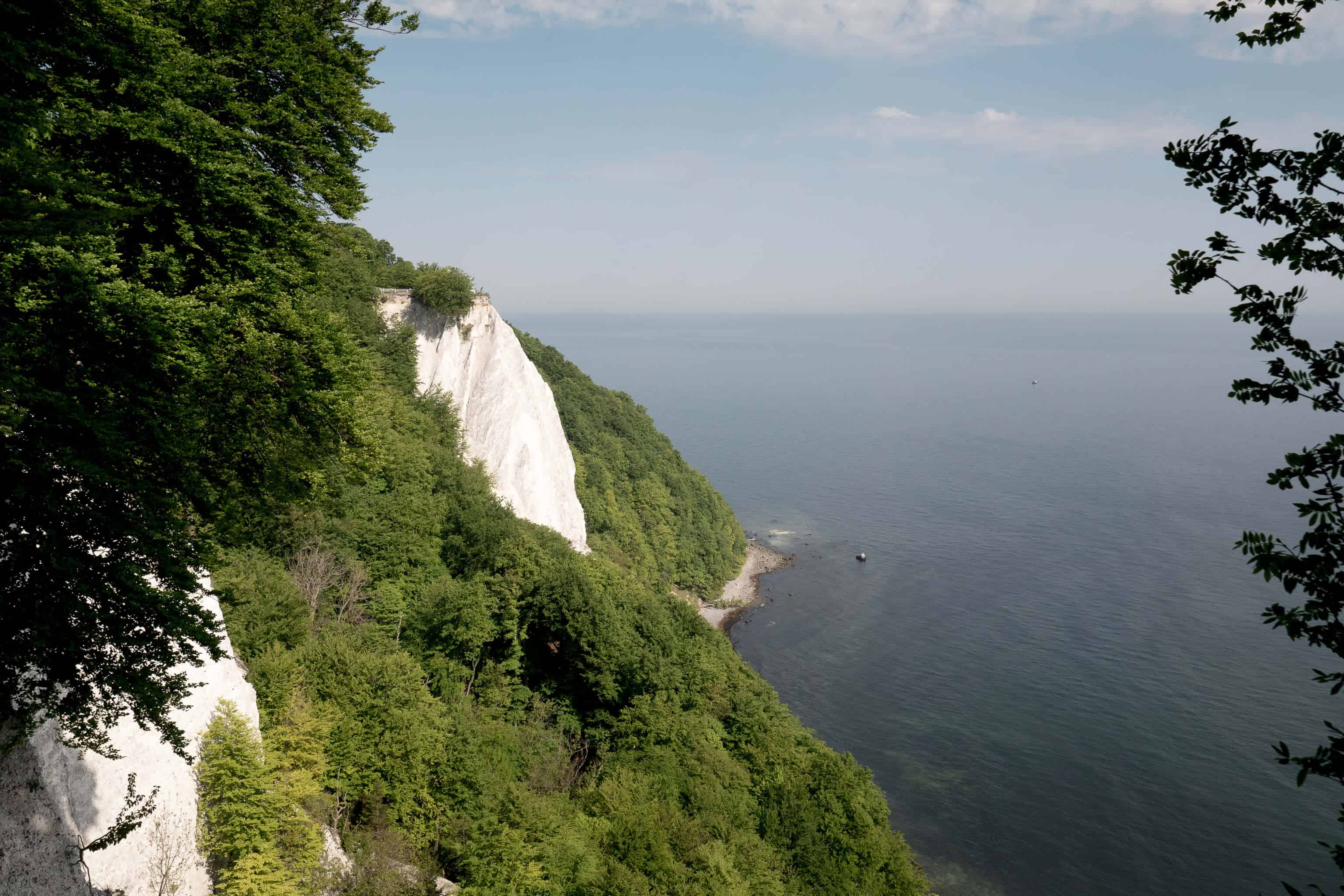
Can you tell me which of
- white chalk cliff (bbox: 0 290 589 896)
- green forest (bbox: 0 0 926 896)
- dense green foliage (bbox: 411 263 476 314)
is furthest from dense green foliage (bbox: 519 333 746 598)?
white chalk cliff (bbox: 0 290 589 896)

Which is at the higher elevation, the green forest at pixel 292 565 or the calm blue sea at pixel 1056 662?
the green forest at pixel 292 565

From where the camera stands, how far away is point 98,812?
14.0 m

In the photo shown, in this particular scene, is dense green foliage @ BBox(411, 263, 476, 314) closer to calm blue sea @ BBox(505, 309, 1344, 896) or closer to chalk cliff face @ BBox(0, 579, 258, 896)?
chalk cliff face @ BBox(0, 579, 258, 896)

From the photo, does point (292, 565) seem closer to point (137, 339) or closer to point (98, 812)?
point (98, 812)

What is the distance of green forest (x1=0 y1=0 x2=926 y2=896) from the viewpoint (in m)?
9.73

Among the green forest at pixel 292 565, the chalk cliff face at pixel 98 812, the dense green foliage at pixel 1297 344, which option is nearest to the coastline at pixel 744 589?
the green forest at pixel 292 565

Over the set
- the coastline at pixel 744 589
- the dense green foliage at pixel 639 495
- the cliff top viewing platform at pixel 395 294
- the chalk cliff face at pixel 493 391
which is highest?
the cliff top viewing platform at pixel 395 294

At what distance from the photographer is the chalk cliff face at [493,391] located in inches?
2044

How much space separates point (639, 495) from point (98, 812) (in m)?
74.8

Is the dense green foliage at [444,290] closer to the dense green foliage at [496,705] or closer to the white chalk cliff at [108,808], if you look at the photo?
the dense green foliage at [496,705]

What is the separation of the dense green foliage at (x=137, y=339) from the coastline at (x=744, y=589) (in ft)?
216

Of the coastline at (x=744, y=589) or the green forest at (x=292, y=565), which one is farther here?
the coastline at (x=744, y=589)

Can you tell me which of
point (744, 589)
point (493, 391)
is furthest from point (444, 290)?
point (744, 589)

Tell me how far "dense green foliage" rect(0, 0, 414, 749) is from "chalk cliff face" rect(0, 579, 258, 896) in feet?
3.16
